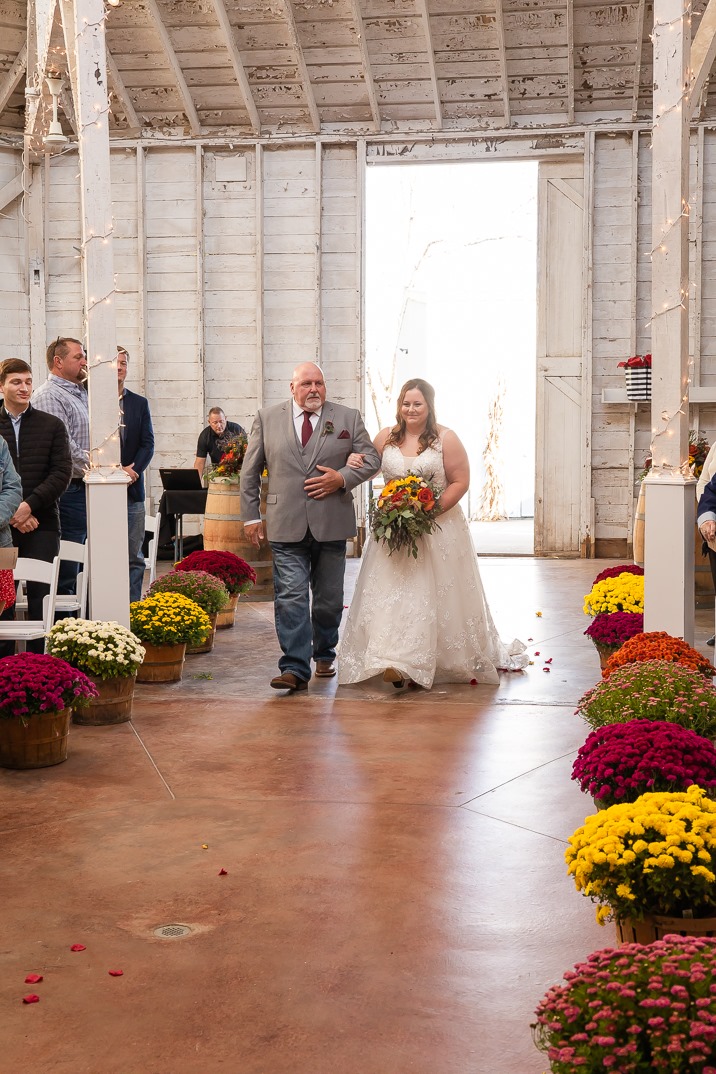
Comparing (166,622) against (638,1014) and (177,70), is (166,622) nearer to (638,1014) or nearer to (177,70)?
(638,1014)

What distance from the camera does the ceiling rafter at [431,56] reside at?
11766mm

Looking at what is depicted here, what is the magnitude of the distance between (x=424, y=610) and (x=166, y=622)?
145 cm

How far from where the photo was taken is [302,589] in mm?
6449

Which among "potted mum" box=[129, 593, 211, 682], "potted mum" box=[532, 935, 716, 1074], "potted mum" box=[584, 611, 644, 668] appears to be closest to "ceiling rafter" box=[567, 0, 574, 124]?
"potted mum" box=[584, 611, 644, 668]

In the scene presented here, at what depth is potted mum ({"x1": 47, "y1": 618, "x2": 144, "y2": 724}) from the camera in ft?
18.1

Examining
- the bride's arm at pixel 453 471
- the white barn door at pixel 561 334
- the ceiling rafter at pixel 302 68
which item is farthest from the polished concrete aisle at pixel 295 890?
the ceiling rafter at pixel 302 68

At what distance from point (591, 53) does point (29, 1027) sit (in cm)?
1174

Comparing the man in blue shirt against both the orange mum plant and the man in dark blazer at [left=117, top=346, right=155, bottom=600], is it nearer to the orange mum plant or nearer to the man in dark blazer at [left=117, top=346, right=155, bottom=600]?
the man in dark blazer at [left=117, top=346, right=155, bottom=600]

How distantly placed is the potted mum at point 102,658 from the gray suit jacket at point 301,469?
1.19m

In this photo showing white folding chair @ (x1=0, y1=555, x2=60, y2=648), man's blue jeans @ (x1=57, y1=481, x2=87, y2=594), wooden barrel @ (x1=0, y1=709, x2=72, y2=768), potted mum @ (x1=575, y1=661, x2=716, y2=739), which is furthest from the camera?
man's blue jeans @ (x1=57, y1=481, x2=87, y2=594)

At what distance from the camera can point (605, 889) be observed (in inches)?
102

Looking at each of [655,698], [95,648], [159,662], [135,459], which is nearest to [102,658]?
[95,648]

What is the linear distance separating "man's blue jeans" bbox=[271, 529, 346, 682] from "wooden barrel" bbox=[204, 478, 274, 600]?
295cm

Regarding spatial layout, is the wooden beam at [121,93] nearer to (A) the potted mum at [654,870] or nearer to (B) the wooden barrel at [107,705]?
(B) the wooden barrel at [107,705]
